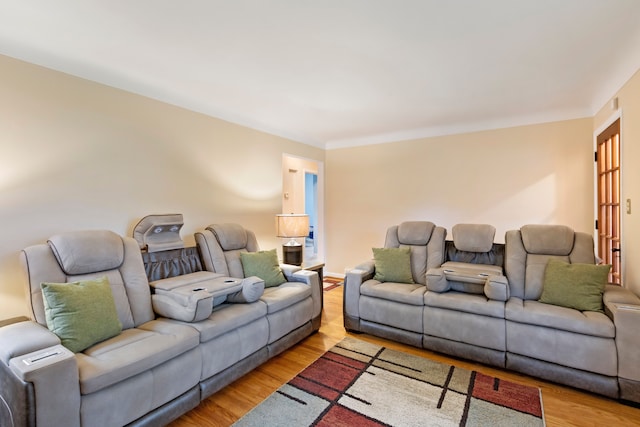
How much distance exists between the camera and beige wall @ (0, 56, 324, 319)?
218cm

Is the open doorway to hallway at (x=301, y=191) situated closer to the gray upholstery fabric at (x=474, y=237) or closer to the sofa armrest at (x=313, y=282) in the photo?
the sofa armrest at (x=313, y=282)

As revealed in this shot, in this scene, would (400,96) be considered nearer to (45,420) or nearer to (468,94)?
(468,94)

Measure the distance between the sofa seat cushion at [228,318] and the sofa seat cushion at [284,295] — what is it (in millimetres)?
88

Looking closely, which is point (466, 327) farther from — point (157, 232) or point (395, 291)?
point (157, 232)

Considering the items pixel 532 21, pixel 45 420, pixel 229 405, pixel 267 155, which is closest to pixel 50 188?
pixel 45 420

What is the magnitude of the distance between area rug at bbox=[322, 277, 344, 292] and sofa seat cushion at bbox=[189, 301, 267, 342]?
7.73 feet

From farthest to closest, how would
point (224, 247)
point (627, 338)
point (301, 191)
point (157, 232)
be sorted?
1. point (301, 191)
2. point (224, 247)
3. point (157, 232)
4. point (627, 338)

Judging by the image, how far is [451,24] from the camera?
1.96 meters

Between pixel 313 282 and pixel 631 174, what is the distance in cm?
292

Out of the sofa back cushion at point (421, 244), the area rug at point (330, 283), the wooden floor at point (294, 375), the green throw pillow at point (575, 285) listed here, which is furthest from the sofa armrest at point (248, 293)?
the green throw pillow at point (575, 285)

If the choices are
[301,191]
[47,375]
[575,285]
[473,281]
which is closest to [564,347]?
[575,285]

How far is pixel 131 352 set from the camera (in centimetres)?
175

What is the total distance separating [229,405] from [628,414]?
2651 millimetres

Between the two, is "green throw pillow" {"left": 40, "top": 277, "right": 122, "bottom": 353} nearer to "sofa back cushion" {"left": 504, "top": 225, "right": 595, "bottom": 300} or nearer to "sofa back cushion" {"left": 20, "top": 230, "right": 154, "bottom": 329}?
"sofa back cushion" {"left": 20, "top": 230, "right": 154, "bottom": 329}
